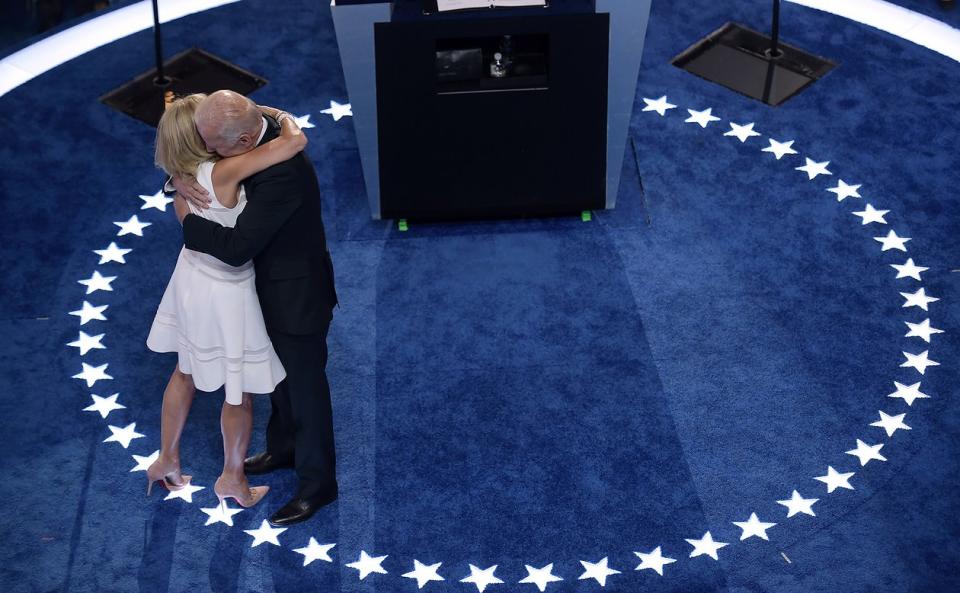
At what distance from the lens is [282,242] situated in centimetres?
413

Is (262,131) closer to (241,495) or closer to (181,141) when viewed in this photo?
(181,141)

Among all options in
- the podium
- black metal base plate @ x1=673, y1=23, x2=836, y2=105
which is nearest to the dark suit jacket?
the podium

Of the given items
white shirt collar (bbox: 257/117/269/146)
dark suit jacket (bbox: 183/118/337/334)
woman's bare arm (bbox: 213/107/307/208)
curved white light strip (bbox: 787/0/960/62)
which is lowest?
curved white light strip (bbox: 787/0/960/62)

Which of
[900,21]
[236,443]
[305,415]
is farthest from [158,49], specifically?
[900,21]

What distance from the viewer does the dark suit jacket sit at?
400 cm

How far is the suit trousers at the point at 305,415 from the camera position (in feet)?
14.4

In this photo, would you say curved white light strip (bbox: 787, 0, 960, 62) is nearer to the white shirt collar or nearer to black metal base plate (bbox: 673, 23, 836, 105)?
black metal base plate (bbox: 673, 23, 836, 105)

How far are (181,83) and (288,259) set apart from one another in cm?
305

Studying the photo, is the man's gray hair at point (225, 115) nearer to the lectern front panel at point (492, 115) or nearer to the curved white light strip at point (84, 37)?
the lectern front panel at point (492, 115)

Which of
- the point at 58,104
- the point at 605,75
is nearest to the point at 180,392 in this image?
the point at 605,75

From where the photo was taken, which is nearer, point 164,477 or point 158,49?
point 164,477

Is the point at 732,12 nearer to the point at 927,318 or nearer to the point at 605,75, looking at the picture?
the point at 605,75

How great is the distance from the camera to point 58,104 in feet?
22.2

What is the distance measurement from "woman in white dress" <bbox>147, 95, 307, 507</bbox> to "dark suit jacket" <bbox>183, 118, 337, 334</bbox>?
51 mm
